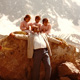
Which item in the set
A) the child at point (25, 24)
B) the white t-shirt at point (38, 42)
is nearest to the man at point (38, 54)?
the white t-shirt at point (38, 42)

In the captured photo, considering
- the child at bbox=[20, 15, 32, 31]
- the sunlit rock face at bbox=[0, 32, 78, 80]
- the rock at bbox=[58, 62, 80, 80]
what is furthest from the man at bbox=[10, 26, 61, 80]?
the rock at bbox=[58, 62, 80, 80]

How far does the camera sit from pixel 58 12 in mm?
151750

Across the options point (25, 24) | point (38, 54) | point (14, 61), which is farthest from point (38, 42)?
point (14, 61)

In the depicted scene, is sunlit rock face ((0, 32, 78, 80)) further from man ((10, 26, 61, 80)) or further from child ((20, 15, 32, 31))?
man ((10, 26, 61, 80))

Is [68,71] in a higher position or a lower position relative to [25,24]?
lower

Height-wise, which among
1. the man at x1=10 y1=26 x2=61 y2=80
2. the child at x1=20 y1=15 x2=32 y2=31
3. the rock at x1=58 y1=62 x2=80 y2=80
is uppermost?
the child at x1=20 y1=15 x2=32 y2=31

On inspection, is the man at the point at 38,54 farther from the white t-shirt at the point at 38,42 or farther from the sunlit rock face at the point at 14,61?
the sunlit rock face at the point at 14,61

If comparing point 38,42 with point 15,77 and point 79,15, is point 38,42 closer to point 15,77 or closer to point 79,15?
point 15,77

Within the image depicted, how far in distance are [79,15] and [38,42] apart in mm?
149737

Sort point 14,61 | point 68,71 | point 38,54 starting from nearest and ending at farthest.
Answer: point 38,54, point 14,61, point 68,71

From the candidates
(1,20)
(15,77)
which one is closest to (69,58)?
(15,77)

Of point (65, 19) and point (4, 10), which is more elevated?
point (4, 10)

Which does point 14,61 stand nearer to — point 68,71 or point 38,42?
point 38,42

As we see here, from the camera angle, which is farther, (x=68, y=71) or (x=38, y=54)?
(x=68, y=71)
